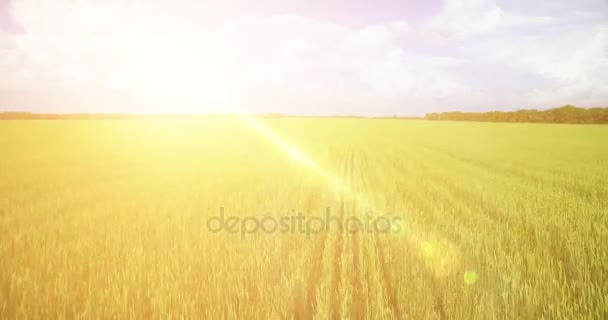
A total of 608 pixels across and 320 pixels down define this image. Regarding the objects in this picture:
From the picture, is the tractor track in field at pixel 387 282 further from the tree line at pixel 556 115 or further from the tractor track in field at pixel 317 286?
the tree line at pixel 556 115

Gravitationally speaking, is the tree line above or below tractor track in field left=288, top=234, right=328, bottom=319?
above

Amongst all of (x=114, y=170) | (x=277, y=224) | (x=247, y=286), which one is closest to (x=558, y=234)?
(x=277, y=224)

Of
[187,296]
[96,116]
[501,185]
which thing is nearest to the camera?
[187,296]

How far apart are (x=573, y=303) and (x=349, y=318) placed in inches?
76.3

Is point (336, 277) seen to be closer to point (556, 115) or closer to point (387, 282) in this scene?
point (387, 282)

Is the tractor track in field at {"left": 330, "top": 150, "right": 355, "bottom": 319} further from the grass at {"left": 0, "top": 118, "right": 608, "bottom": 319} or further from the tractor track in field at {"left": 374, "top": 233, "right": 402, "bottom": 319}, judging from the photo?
the tractor track in field at {"left": 374, "top": 233, "right": 402, "bottom": 319}

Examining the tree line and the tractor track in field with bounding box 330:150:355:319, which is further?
the tree line

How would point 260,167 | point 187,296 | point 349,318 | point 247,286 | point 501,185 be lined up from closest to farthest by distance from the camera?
point 349,318 < point 187,296 < point 247,286 < point 501,185 < point 260,167

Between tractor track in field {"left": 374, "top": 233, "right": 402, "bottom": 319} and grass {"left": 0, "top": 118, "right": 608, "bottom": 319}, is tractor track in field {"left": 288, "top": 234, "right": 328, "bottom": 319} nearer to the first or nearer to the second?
grass {"left": 0, "top": 118, "right": 608, "bottom": 319}

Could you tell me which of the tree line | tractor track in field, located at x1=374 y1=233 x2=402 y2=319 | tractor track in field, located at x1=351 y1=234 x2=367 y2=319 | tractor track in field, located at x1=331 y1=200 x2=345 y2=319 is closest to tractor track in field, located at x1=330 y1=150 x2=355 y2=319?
tractor track in field, located at x1=331 y1=200 x2=345 y2=319

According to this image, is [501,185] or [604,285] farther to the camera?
[501,185]

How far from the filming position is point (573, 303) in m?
2.65

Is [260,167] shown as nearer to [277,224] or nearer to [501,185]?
[277,224]

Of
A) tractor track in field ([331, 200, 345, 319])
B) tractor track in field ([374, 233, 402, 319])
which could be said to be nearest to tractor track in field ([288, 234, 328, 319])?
tractor track in field ([331, 200, 345, 319])
